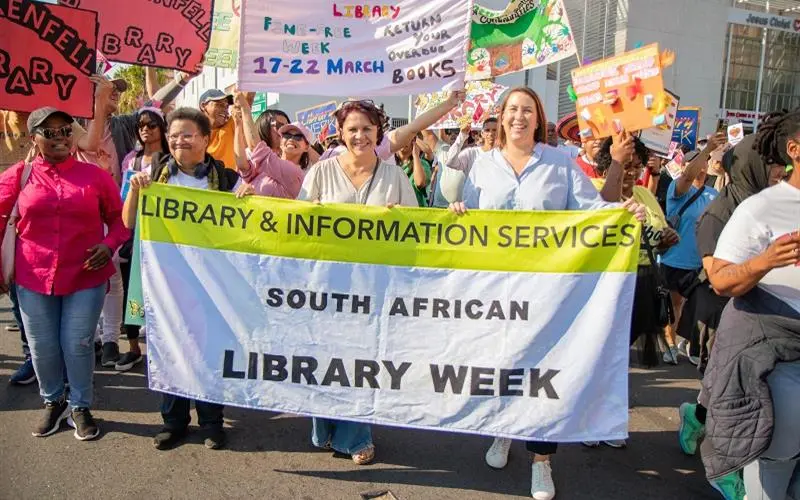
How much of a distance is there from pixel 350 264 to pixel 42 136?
6.62 ft

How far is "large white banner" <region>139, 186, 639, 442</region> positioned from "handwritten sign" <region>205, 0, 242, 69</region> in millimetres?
2723

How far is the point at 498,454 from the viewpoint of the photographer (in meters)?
3.36

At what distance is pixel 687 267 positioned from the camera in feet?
17.4

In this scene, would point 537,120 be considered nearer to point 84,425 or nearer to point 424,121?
point 424,121

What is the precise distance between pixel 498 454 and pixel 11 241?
10.7 ft

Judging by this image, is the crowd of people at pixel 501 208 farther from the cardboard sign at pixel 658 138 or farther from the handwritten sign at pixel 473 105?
the handwritten sign at pixel 473 105

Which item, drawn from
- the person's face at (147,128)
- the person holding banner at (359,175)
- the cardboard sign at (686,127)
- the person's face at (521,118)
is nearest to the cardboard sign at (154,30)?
the person's face at (147,128)

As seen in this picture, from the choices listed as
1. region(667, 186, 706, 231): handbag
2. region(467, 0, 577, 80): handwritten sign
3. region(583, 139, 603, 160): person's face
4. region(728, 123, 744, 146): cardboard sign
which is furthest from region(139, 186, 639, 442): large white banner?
region(728, 123, 744, 146): cardboard sign

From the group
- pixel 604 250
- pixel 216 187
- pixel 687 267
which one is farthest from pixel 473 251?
pixel 687 267

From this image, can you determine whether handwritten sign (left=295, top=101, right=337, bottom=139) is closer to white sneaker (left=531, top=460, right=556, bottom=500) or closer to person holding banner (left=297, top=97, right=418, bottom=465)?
person holding banner (left=297, top=97, right=418, bottom=465)

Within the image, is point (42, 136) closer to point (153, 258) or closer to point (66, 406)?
point (153, 258)

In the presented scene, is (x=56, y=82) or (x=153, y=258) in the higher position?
(x=56, y=82)

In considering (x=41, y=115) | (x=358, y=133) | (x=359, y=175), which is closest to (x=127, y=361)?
(x=41, y=115)

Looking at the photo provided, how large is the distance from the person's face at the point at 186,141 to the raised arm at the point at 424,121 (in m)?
1.21
